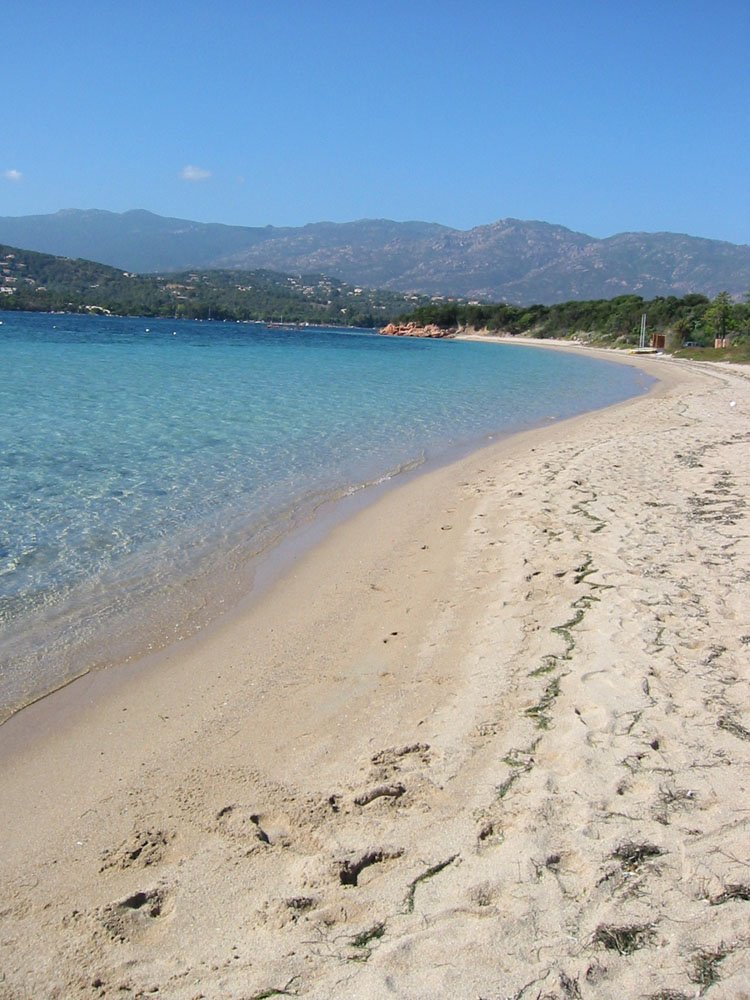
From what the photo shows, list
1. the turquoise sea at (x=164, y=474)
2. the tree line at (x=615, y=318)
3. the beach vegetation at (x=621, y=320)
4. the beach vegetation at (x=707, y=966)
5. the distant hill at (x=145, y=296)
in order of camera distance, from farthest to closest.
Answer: the distant hill at (x=145, y=296) → the tree line at (x=615, y=318) → the beach vegetation at (x=621, y=320) → the turquoise sea at (x=164, y=474) → the beach vegetation at (x=707, y=966)

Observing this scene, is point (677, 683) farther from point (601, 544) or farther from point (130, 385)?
point (130, 385)

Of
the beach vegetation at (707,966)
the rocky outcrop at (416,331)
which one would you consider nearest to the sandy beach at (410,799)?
the beach vegetation at (707,966)

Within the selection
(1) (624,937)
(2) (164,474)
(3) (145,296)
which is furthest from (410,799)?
(3) (145,296)

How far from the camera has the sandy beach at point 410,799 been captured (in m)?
2.58

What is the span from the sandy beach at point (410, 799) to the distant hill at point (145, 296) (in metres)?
116

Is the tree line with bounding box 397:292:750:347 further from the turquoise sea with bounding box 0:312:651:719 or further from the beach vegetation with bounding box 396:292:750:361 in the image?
the turquoise sea with bounding box 0:312:651:719

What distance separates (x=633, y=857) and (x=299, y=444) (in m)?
12.1

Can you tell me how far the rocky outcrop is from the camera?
116812mm

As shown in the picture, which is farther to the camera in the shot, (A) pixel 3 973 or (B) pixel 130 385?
(B) pixel 130 385

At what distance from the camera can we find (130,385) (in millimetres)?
25406

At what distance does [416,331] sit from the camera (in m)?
120

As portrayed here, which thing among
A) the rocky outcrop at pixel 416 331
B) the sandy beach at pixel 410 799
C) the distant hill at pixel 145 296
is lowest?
the sandy beach at pixel 410 799

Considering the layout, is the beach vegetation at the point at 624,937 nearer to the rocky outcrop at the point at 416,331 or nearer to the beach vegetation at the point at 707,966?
the beach vegetation at the point at 707,966

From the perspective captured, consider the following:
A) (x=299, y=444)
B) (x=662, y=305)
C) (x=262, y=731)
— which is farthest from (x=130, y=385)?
(x=662, y=305)
